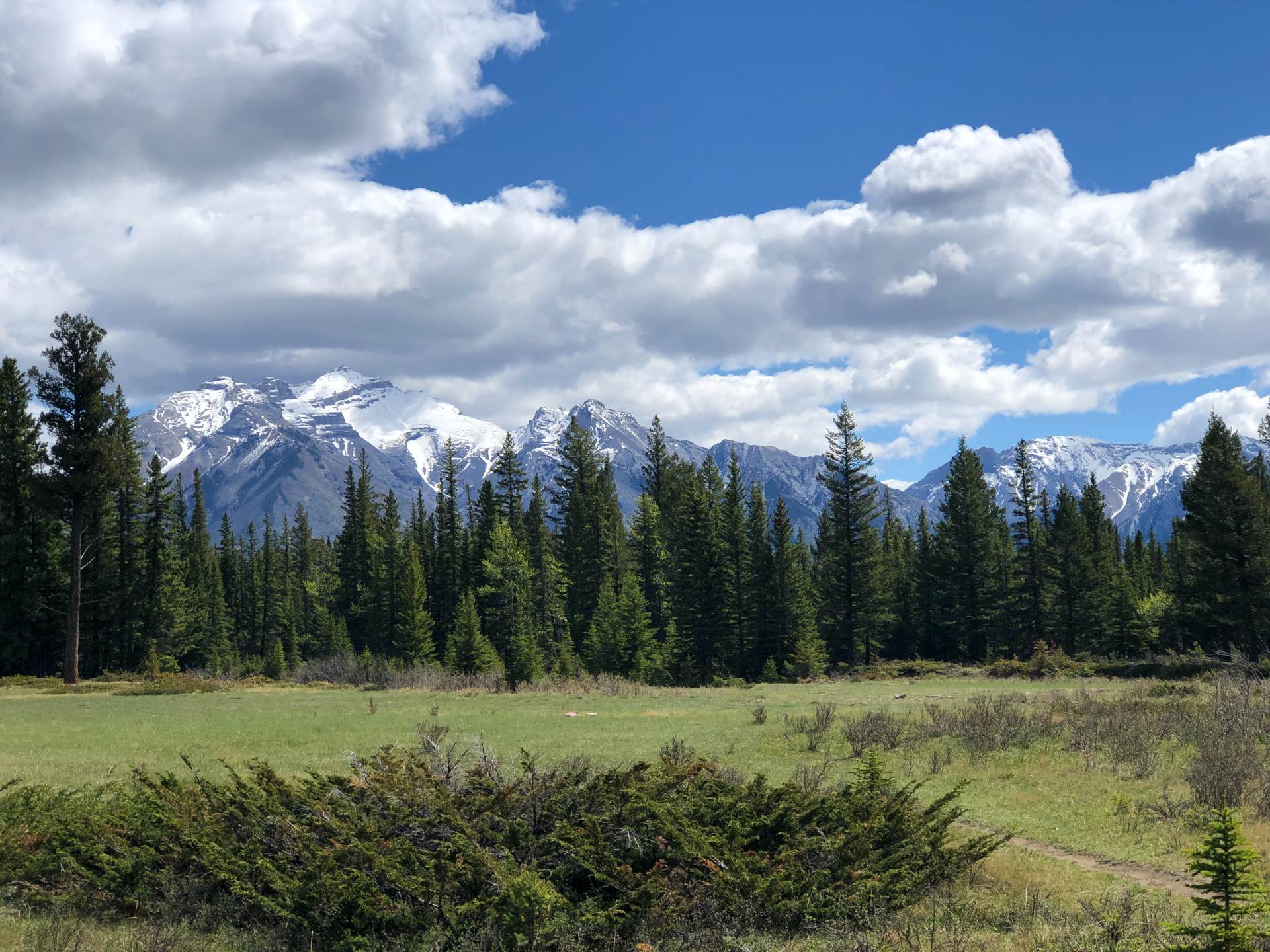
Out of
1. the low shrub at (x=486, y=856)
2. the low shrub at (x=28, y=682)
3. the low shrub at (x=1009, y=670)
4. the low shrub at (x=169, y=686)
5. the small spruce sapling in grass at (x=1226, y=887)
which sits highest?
the small spruce sapling in grass at (x=1226, y=887)

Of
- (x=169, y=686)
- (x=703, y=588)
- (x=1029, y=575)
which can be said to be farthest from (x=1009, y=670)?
(x=169, y=686)

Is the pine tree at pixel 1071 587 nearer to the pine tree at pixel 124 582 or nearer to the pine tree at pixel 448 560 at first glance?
the pine tree at pixel 448 560

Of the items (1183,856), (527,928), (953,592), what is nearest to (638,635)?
(953,592)

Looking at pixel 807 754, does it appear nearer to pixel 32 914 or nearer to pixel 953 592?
pixel 32 914

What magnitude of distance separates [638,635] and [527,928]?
4444cm

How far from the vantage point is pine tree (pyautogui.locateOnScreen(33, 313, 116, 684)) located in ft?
108

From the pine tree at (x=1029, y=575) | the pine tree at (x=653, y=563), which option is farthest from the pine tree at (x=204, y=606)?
the pine tree at (x=1029, y=575)

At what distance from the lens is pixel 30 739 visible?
17.9 metres

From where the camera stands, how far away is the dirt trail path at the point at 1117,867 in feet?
31.2

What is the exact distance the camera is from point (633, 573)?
6038 centimetres

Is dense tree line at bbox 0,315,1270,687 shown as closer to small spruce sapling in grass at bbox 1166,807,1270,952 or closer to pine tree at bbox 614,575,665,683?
pine tree at bbox 614,575,665,683

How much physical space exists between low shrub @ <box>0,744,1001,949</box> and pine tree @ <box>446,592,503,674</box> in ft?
125

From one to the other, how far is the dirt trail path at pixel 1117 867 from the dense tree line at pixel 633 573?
31.8 m

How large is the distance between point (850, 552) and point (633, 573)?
1548 cm
